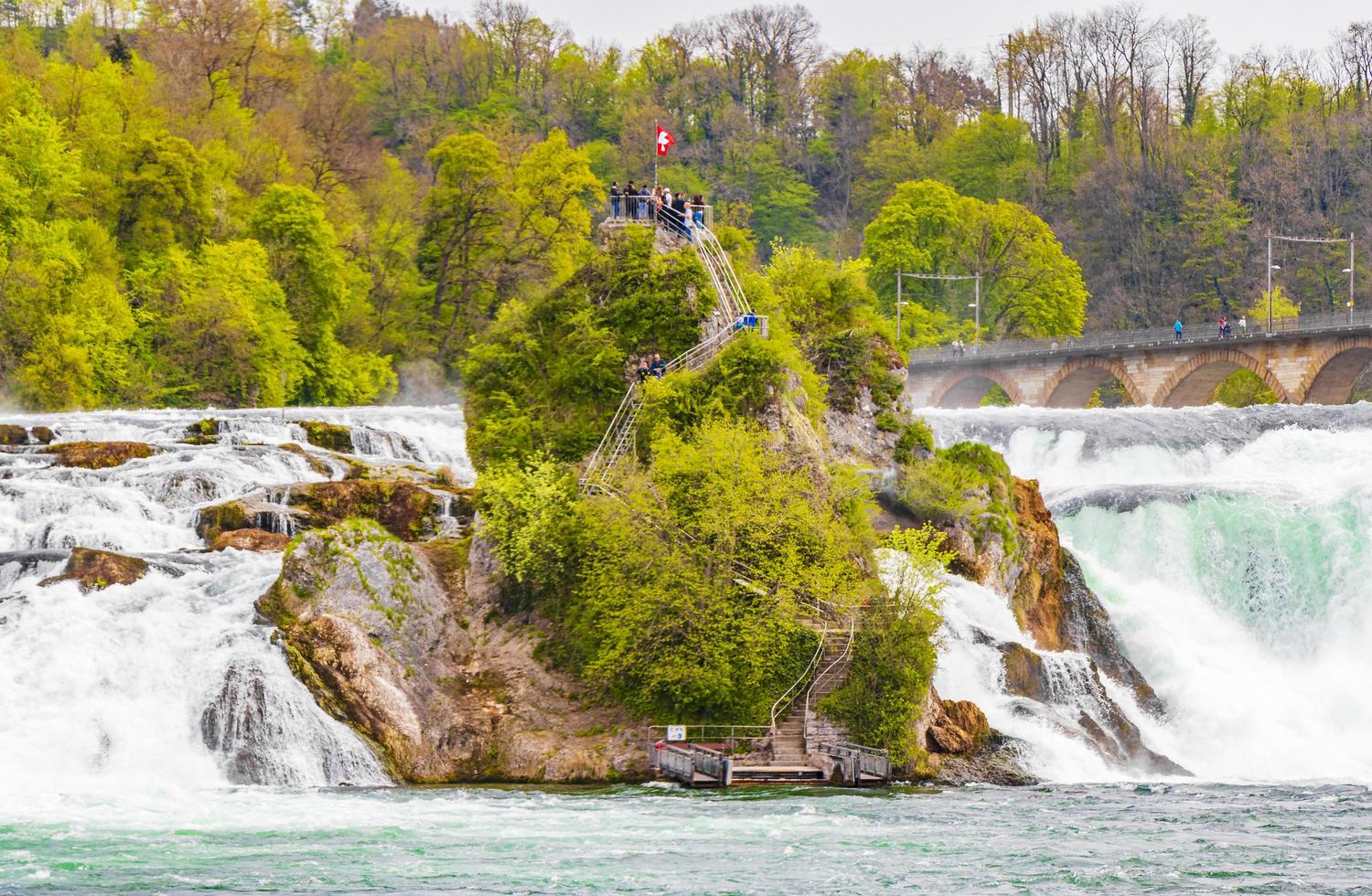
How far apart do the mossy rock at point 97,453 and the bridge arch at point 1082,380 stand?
57313 millimetres

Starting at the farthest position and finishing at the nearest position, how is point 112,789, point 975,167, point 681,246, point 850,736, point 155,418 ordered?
1. point 975,167
2. point 155,418
3. point 681,246
4. point 850,736
5. point 112,789

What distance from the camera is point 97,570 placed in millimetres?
41312

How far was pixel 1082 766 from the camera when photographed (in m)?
42.8

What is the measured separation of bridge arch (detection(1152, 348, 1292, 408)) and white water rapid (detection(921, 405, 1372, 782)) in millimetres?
21940

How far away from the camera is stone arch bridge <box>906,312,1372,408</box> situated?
93.4 meters

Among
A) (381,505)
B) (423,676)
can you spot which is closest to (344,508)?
(381,505)

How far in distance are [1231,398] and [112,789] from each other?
282 ft

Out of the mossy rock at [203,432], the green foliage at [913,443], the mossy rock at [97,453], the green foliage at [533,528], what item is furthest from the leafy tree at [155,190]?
the green foliage at [533,528]

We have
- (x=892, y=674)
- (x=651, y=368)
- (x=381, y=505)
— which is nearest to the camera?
(x=892, y=674)

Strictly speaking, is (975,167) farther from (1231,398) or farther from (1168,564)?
(1168,564)

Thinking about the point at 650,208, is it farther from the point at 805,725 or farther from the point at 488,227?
the point at 488,227

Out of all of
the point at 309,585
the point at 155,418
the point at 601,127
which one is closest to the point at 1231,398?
the point at 601,127

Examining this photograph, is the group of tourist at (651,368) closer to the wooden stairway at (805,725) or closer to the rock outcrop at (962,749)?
the wooden stairway at (805,725)

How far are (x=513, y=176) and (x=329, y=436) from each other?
126ft
